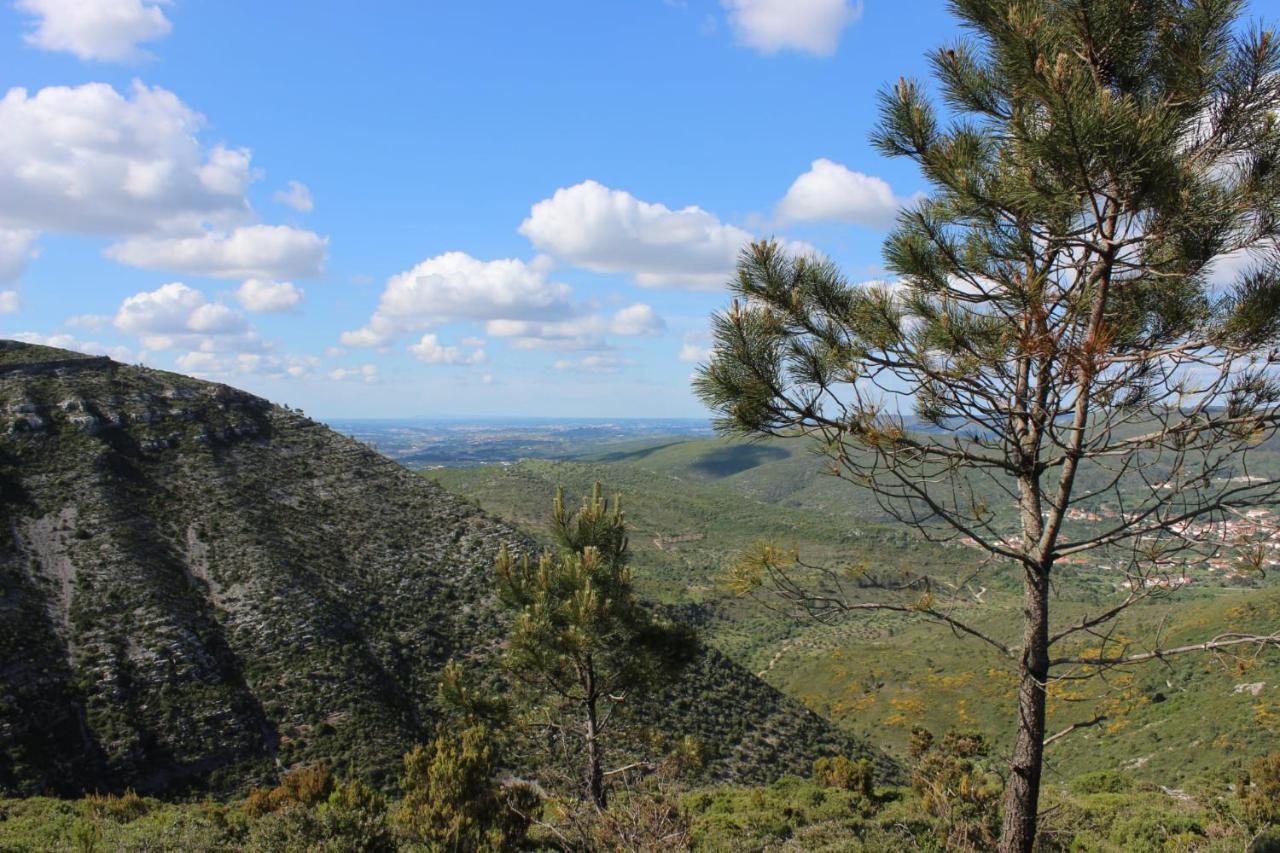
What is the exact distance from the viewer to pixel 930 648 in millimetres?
62312

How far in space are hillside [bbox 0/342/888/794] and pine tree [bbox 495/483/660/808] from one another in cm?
363

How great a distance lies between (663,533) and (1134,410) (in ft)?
328

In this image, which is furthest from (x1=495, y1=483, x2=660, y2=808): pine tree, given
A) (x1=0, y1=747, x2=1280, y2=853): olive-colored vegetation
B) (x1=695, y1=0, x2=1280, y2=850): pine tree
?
(x1=695, y1=0, x2=1280, y2=850): pine tree

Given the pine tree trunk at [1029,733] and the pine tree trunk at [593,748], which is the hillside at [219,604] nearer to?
the pine tree trunk at [593,748]

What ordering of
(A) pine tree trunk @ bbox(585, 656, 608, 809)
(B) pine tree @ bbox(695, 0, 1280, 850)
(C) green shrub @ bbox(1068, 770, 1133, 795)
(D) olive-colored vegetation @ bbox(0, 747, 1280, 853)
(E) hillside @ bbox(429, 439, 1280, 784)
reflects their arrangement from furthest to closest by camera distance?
(E) hillside @ bbox(429, 439, 1280, 784) → (C) green shrub @ bbox(1068, 770, 1133, 795) → (A) pine tree trunk @ bbox(585, 656, 608, 809) → (D) olive-colored vegetation @ bbox(0, 747, 1280, 853) → (B) pine tree @ bbox(695, 0, 1280, 850)

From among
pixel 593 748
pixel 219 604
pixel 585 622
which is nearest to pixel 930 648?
pixel 219 604

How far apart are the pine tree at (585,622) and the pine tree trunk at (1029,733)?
7.24 metres

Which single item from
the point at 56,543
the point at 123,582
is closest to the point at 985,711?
the point at 123,582

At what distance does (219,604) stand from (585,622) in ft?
72.2

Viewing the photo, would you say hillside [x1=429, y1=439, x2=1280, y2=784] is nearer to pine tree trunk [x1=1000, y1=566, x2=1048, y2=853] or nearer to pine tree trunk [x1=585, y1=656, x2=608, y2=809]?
pine tree trunk [x1=1000, y1=566, x2=1048, y2=853]

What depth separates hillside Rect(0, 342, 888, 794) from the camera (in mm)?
21125

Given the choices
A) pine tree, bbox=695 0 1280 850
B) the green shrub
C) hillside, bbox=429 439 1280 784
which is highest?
pine tree, bbox=695 0 1280 850

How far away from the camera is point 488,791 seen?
939cm

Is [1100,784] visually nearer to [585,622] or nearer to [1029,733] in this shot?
[585,622]
